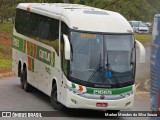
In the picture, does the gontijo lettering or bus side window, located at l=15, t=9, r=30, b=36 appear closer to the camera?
the gontijo lettering

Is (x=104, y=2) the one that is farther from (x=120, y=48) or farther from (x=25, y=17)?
(x=120, y=48)

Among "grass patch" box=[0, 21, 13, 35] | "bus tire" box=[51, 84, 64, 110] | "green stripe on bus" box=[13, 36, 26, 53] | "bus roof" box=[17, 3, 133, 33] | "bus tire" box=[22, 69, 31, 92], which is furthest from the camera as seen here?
"grass patch" box=[0, 21, 13, 35]

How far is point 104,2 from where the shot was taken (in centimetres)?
3984

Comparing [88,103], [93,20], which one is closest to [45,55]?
[93,20]

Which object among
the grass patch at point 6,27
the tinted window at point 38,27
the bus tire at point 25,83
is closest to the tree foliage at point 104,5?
the grass patch at point 6,27

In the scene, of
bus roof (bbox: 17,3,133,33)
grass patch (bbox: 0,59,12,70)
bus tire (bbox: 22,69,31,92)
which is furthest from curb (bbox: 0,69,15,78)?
bus roof (bbox: 17,3,133,33)

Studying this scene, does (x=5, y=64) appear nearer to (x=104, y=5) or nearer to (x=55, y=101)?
(x=55, y=101)

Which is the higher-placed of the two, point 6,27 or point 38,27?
point 38,27

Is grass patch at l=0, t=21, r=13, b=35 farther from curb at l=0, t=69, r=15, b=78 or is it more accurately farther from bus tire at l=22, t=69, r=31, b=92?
bus tire at l=22, t=69, r=31, b=92

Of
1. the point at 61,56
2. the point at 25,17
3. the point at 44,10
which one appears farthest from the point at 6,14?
the point at 61,56

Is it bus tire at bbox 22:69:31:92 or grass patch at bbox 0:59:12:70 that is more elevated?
bus tire at bbox 22:69:31:92

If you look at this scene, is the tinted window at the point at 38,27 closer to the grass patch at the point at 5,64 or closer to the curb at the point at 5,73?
the curb at the point at 5,73

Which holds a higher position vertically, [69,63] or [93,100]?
[69,63]

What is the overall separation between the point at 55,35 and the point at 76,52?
6.38 ft
